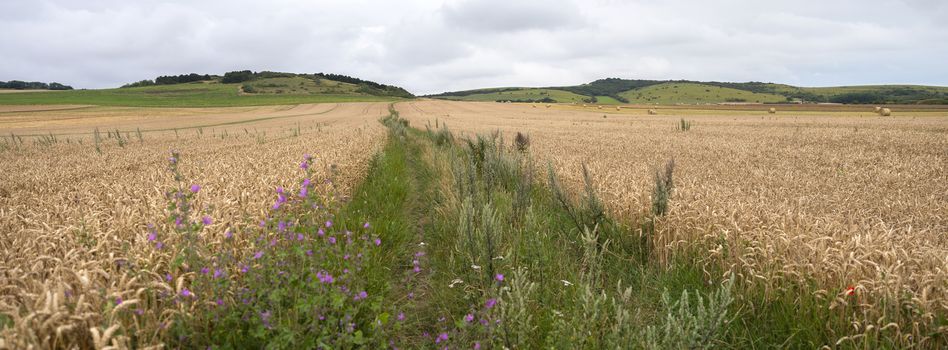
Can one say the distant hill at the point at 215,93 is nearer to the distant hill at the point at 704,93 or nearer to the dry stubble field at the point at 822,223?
the distant hill at the point at 704,93

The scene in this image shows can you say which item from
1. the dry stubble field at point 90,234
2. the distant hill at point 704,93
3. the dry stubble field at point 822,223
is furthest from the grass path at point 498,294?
the distant hill at point 704,93

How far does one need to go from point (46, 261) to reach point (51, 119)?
5506 centimetres

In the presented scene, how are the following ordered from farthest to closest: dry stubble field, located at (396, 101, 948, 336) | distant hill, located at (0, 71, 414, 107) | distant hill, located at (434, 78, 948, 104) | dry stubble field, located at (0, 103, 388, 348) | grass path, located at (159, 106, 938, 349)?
distant hill, located at (434, 78, 948, 104) → distant hill, located at (0, 71, 414, 107) → dry stubble field, located at (396, 101, 948, 336) → grass path, located at (159, 106, 938, 349) → dry stubble field, located at (0, 103, 388, 348)

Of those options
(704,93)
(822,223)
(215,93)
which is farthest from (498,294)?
(704,93)

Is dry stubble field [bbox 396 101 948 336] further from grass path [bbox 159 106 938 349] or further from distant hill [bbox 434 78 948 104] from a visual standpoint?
distant hill [bbox 434 78 948 104]

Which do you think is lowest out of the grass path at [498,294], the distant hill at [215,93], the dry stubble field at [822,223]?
the grass path at [498,294]

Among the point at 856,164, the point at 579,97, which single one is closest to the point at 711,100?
the point at 579,97

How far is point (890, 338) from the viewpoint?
2.46 m

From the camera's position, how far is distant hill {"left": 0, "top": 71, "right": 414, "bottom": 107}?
7256cm

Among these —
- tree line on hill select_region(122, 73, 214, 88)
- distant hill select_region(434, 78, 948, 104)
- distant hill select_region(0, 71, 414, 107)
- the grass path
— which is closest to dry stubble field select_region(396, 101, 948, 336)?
the grass path

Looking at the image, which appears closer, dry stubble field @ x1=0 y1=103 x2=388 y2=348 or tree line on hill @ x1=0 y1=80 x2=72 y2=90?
dry stubble field @ x1=0 y1=103 x2=388 y2=348

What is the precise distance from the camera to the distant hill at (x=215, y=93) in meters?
72.6

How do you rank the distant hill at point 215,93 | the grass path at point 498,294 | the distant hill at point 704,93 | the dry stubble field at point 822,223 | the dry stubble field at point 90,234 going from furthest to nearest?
the distant hill at point 704,93 < the distant hill at point 215,93 < the dry stubble field at point 822,223 < the grass path at point 498,294 < the dry stubble field at point 90,234

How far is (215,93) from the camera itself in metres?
93.4
